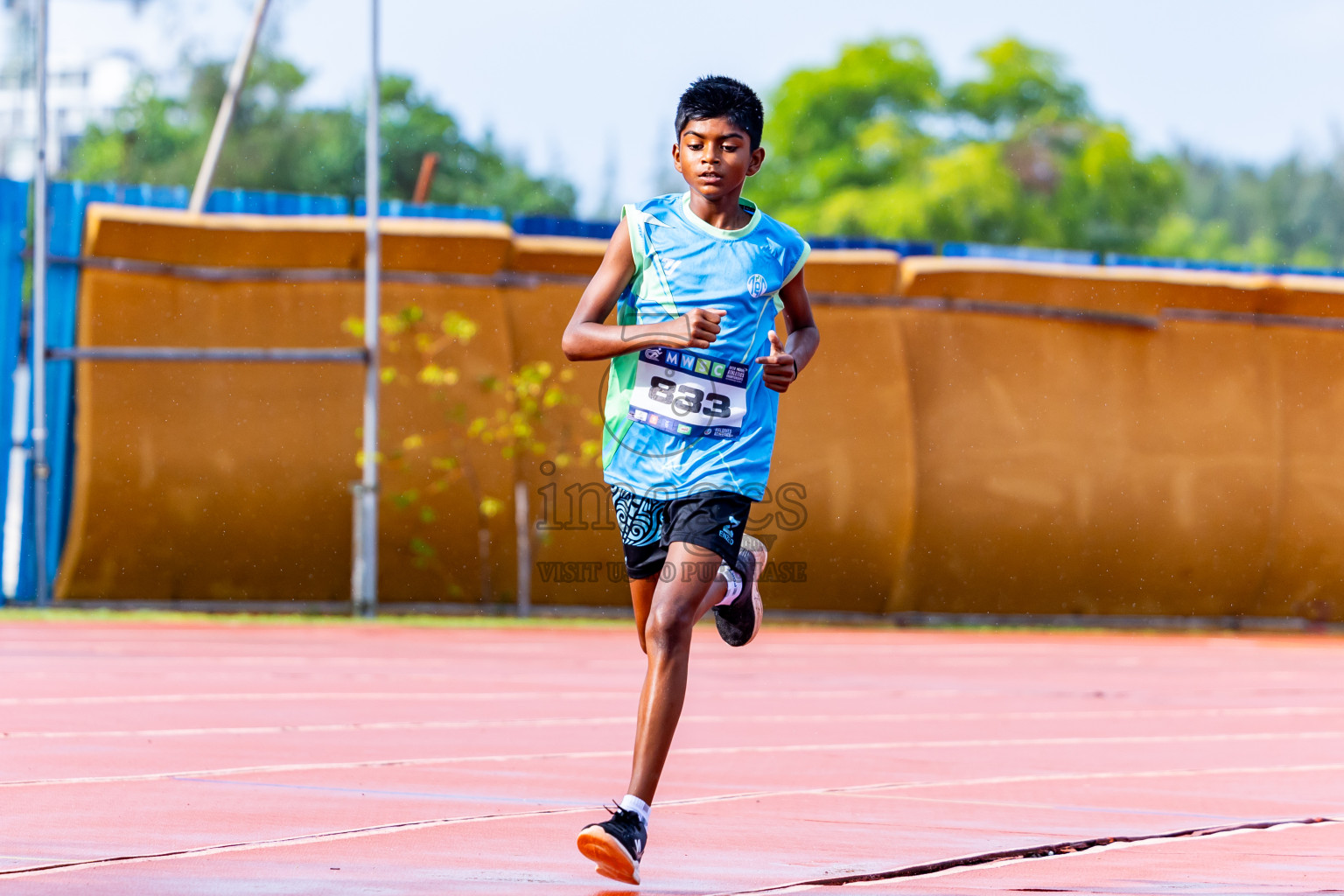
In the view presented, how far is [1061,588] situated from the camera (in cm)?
1870

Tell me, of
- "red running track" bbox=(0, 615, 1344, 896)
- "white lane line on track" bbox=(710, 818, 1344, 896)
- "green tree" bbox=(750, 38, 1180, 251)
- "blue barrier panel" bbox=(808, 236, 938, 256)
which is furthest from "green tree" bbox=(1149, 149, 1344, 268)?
"white lane line on track" bbox=(710, 818, 1344, 896)

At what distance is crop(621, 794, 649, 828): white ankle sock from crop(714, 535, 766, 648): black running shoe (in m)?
0.67

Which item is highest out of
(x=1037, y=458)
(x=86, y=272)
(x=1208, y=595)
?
(x=86, y=272)

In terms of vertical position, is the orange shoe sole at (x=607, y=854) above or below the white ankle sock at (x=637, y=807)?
below

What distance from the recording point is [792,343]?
16.9 ft

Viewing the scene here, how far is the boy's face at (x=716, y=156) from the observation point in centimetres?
489

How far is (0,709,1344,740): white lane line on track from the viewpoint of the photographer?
745cm

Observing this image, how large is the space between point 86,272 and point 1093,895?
1406cm

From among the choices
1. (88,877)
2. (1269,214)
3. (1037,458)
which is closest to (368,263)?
(1037,458)

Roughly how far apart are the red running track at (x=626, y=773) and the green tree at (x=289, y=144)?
183ft

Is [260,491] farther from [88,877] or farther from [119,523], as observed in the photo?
[88,877]

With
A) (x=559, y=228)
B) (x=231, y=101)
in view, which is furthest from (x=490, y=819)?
(x=231, y=101)

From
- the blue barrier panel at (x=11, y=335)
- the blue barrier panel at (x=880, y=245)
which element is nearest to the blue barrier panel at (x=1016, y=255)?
the blue barrier panel at (x=880, y=245)

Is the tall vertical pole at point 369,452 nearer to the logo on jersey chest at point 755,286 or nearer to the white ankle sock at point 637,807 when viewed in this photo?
the logo on jersey chest at point 755,286
